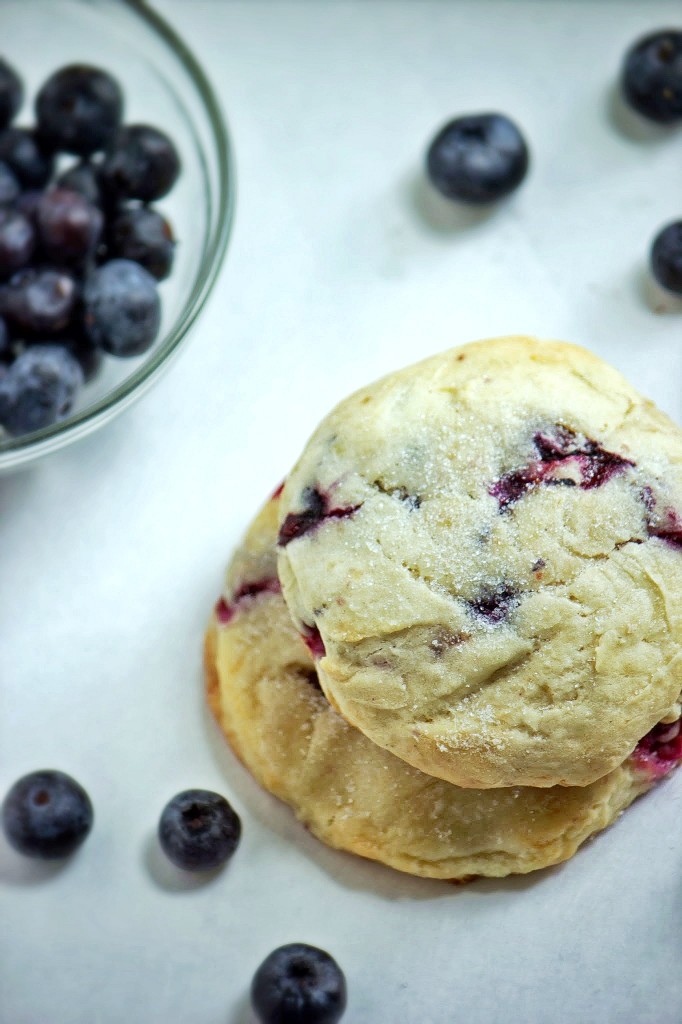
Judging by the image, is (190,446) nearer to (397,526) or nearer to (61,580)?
(61,580)

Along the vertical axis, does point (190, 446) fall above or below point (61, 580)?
above

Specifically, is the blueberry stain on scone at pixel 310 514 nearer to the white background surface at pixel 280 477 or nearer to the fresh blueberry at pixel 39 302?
the white background surface at pixel 280 477

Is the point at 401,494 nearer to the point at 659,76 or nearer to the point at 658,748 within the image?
the point at 658,748

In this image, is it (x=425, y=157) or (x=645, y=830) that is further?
(x=425, y=157)

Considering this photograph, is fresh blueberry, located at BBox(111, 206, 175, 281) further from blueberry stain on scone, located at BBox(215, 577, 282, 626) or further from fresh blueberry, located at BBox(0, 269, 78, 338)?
blueberry stain on scone, located at BBox(215, 577, 282, 626)

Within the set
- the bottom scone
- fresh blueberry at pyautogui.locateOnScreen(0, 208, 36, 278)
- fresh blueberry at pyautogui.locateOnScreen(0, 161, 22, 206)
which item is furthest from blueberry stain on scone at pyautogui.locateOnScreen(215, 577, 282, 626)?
fresh blueberry at pyautogui.locateOnScreen(0, 161, 22, 206)

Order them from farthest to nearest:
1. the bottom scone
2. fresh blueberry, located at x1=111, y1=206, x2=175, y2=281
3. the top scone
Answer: fresh blueberry, located at x1=111, y1=206, x2=175, y2=281
the bottom scone
the top scone

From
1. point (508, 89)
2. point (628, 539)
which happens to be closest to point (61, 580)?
point (628, 539)
